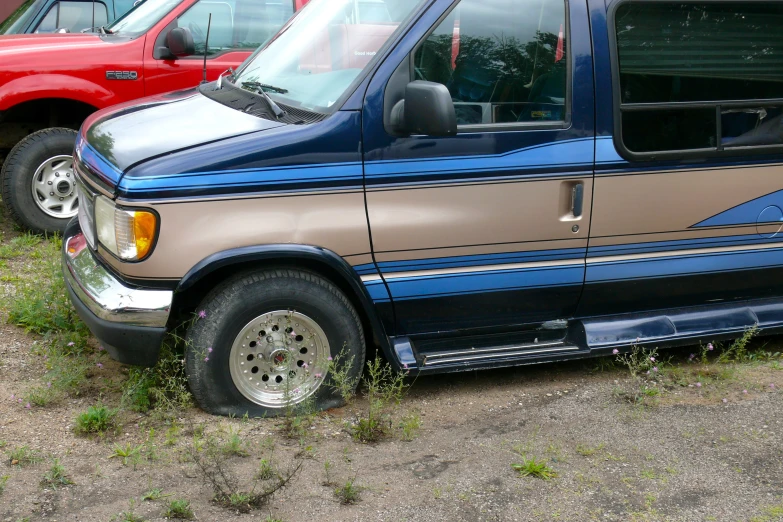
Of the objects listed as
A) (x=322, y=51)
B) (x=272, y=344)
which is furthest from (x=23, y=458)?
(x=322, y=51)

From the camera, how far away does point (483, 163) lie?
410 cm

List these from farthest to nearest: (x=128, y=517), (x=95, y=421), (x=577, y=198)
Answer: (x=577, y=198)
(x=95, y=421)
(x=128, y=517)

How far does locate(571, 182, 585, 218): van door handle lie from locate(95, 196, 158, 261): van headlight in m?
1.93

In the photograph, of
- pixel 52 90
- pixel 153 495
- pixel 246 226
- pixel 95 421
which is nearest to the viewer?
pixel 153 495

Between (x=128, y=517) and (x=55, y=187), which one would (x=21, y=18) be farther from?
→ (x=128, y=517)

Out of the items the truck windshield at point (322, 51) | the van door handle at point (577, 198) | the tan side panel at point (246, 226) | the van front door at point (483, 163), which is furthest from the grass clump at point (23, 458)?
the van door handle at point (577, 198)

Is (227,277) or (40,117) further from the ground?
(40,117)

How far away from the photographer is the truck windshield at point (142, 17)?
7.03m

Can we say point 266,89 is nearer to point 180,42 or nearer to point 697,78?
point 697,78

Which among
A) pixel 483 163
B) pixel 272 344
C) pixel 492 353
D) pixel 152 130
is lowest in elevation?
pixel 492 353

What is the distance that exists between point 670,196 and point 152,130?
2.52m

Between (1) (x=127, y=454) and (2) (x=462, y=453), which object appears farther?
(2) (x=462, y=453)

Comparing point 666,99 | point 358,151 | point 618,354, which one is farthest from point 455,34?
point 618,354

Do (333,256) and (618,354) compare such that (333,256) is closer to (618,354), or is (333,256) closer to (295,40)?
(295,40)
